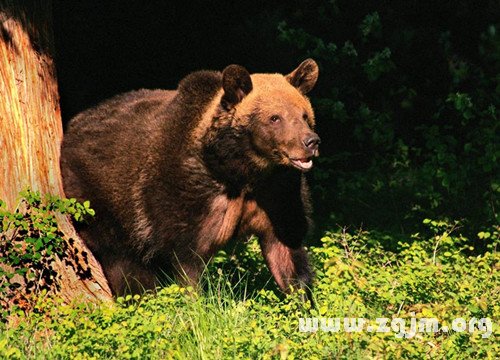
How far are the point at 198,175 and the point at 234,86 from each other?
704mm

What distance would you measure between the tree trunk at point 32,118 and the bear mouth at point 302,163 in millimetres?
1706

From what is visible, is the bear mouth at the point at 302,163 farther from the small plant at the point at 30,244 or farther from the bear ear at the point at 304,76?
the small plant at the point at 30,244

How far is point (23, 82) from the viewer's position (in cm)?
665

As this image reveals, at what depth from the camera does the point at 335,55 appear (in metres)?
10.1

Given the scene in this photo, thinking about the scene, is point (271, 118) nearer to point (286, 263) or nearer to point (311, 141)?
point (311, 141)

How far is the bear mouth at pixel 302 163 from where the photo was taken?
6633mm

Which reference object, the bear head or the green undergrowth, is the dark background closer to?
the bear head

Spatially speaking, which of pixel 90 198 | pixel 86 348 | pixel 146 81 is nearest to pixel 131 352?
pixel 86 348

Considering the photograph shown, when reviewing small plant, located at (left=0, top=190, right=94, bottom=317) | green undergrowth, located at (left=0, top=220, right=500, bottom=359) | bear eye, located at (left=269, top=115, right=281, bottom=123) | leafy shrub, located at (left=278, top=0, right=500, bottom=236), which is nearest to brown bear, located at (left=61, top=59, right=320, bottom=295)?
bear eye, located at (left=269, top=115, right=281, bottom=123)

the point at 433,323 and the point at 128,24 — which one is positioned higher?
the point at 128,24

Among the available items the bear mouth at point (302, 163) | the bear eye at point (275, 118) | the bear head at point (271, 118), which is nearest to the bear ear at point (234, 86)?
the bear head at point (271, 118)

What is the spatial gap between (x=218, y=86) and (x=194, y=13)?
10.8 ft

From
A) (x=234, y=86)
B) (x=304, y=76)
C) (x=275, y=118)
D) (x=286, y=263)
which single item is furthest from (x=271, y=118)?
(x=286, y=263)

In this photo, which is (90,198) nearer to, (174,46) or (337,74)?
(174,46)
